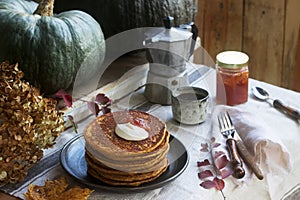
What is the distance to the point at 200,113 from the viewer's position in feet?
3.95

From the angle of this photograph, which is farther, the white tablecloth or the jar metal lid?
the jar metal lid

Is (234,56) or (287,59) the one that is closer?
(234,56)

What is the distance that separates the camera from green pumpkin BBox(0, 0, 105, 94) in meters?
1.22

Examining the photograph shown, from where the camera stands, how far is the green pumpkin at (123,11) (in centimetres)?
146

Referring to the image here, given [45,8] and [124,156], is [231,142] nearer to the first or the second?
[124,156]

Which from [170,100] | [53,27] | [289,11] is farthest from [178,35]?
[289,11]

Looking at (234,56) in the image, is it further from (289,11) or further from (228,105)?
(289,11)

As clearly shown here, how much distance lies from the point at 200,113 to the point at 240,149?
141mm

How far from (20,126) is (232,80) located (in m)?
0.54

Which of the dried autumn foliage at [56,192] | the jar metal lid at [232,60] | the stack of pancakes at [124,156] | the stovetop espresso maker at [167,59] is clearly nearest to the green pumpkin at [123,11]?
the stovetop espresso maker at [167,59]

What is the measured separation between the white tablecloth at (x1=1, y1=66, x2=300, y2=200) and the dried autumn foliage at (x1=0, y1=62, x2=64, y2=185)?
0.04m

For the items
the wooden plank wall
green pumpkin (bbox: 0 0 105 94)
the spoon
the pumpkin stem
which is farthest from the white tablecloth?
the wooden plank wall

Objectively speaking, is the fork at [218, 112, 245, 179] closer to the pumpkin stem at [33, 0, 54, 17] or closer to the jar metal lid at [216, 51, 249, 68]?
the jar metal lid at [216, 51, 249, 68]

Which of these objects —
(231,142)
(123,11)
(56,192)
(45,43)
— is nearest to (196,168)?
(231,142)
